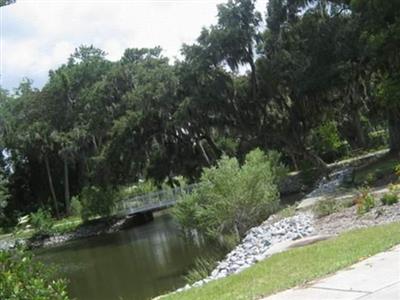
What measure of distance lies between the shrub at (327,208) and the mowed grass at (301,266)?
4752 mm

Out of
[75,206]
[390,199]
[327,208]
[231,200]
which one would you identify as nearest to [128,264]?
[231,200]

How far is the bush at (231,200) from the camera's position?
15867 millimetres

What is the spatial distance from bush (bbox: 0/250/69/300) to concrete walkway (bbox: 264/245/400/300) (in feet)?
7.35

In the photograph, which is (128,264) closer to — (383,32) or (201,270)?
(201,270)

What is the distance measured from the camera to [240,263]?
11.6 m

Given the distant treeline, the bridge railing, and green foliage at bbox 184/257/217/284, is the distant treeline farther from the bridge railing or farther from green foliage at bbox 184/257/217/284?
green foliage at bbox 184/257/217/284

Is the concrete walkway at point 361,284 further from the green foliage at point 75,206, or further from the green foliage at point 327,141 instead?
the green foliage at point 75,206

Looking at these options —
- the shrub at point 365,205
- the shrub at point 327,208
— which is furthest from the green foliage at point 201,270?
the shrub at point 365,205

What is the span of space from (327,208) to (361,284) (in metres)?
8.97

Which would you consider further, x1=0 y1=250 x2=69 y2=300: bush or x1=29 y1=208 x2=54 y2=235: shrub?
x1=29 y1=208 x2=54 y2=235: shrub

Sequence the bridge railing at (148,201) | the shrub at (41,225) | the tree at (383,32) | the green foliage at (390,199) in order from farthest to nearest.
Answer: the shrub at (41,225), the bridge railing at (148,201), the tree at (383,32), the green foliage at (390,199)

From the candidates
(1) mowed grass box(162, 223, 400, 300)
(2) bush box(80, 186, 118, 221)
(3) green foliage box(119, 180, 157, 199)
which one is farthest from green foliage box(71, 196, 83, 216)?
(1) mowed grass box(162, 223, 400, 300)

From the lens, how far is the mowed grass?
6.59m

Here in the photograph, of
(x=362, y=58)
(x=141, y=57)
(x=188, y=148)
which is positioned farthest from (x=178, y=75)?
(x=141, y=57)
